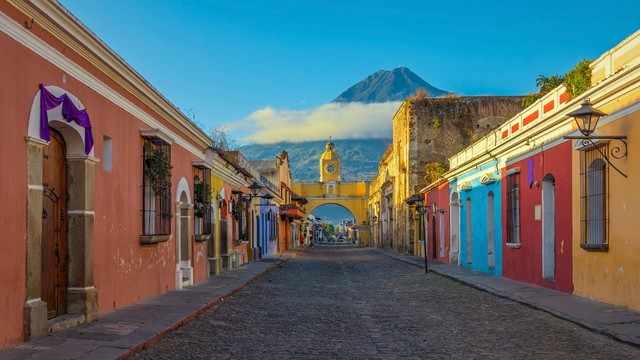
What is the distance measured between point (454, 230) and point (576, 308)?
15.3 metres

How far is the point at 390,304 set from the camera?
476 inches

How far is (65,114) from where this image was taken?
8.09m

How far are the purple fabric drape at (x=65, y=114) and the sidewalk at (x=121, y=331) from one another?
7.06 feet

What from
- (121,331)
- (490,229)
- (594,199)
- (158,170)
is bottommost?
(121,331)

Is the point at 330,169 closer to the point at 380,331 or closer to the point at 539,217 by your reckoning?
the point at 539,217

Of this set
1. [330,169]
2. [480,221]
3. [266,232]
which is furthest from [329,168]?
[480,221]

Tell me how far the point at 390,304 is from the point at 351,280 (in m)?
6.49

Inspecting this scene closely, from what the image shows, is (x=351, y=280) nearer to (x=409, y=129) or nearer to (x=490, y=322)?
(x=490, y=322)

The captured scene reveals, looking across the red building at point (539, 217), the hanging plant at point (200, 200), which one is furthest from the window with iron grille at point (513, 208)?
the hanging plant at point (200, 200)

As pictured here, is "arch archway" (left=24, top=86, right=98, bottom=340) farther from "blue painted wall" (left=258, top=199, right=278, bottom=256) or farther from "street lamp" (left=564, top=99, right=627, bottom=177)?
"blue painted wall" (left=258, top=199, right=278, bottom=256)

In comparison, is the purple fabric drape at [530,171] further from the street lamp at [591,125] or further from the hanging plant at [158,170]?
the hanging plant at [158,170]

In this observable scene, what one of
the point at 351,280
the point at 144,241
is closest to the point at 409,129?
the point at 351,280

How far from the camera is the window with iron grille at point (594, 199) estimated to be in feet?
35.7

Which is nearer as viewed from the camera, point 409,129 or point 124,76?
point 124,76
